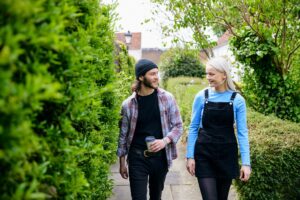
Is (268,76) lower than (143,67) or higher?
lower

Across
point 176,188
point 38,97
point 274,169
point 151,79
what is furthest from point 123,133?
point 176,188

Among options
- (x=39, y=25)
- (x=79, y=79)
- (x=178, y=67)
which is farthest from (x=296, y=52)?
(x=178, y=67)

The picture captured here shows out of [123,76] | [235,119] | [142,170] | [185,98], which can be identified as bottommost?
[142,170]

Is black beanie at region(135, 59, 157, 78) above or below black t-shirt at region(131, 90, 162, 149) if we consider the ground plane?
above

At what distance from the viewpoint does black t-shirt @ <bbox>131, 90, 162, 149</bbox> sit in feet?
12.2

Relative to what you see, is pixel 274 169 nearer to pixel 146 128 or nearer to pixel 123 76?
pixel 146 128

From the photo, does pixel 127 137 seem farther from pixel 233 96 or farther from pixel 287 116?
pixel 287 116

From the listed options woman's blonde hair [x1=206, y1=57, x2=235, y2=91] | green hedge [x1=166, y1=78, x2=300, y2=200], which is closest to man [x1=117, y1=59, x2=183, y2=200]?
woman's blonde hair [x1=206, y1=57, x2=235, y2=91]

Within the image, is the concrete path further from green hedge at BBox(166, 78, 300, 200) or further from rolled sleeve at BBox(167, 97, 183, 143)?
rolled sleeve at BBox(167, 97, 183, 143)

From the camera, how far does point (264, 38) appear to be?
6.46m

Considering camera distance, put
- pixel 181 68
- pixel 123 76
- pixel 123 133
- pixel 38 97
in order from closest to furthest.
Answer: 1. pixel 38 97
2. pixel 123 133
3. pixel 123 76
4. pixel 181 68

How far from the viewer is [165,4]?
7605 millimetres

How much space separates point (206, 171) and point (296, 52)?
15.7ft

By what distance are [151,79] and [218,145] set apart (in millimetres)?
988
